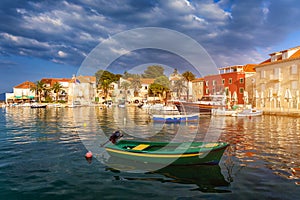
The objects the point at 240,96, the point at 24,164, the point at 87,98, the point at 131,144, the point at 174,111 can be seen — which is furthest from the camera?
the point at 87,98

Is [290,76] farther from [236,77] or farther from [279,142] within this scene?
[279,142]

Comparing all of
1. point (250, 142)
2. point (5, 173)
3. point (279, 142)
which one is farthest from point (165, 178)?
point (279, 142)

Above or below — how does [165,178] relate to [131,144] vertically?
below

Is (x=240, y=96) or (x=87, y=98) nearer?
(x=240, y=96)

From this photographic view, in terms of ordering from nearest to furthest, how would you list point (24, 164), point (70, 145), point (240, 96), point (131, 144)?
point (24, 164), point (131, 144), point (70, 145), point (240, 96)

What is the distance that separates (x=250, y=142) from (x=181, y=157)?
10417 millimetres

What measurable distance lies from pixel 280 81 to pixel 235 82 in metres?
14.9

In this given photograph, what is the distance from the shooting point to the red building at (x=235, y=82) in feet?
204

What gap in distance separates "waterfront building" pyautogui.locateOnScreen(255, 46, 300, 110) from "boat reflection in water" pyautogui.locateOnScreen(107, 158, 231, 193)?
40.7 m

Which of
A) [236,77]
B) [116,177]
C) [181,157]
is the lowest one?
[116,177]

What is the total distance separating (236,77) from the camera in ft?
211

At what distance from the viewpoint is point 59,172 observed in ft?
39.6

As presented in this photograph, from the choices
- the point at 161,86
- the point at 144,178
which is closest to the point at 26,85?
the point at 161,86

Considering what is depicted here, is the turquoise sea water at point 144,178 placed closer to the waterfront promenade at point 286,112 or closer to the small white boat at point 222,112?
the small white boat at point 222,112
